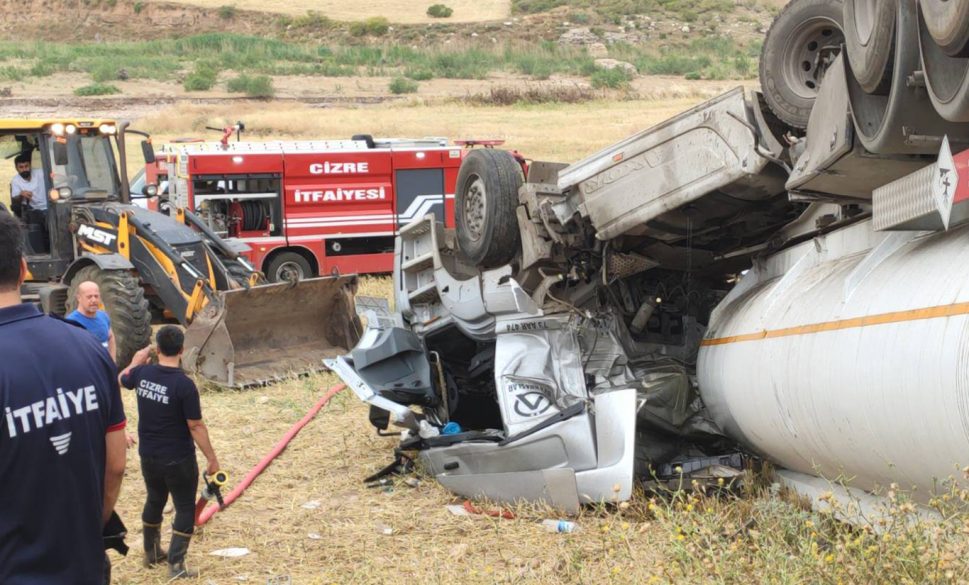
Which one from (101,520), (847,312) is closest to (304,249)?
(847,312)

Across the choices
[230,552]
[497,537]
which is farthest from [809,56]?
[230,552]

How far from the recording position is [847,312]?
5.49 meters

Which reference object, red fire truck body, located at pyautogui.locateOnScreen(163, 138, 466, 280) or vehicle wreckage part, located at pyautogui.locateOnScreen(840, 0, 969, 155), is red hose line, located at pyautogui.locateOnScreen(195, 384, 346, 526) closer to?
vehicle wreckage part, located at pyautogui.locateOnScreen(840, 0, 969, 155)

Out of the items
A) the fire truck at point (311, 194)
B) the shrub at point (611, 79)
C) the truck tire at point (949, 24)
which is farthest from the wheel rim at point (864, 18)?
the shrub at point (611, 79)

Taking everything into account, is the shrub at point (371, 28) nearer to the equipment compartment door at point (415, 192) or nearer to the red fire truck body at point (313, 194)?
the red fire truck body at point (313, 194)

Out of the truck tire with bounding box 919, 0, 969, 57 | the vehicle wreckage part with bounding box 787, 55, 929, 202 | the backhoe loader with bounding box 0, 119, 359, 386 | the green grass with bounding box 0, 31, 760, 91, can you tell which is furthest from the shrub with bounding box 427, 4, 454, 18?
the truck tire with bounding box 919, 0, 969, 57

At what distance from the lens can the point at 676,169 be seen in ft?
22.3

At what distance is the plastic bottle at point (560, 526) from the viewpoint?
6.63m

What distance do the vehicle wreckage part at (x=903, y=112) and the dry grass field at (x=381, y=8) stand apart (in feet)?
209

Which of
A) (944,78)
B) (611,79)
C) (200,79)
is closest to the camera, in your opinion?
(944,78)

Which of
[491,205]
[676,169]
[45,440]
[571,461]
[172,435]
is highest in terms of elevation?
[676,169]

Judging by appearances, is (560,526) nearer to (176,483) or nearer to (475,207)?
(176,483)

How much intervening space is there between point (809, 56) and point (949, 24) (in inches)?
87.8

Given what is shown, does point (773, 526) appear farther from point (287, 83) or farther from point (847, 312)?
point (287, 83)
